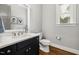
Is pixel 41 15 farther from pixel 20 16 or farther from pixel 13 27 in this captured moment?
pixel 13 27

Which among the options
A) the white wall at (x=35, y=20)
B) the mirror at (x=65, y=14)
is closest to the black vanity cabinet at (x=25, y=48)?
the white wall at (x=35, y=20)

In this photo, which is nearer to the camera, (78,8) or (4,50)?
(4,50)

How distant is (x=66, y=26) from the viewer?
4.50ft

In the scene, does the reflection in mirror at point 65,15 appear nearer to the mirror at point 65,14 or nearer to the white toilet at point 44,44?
the mirror at point 65,14

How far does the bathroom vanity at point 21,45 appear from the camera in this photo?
1.17 meters

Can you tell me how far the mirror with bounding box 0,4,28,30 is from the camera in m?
1.31

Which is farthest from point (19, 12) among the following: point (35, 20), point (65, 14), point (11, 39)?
point (65, 14)

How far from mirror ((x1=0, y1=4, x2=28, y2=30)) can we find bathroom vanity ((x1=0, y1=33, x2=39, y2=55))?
0.48 feet

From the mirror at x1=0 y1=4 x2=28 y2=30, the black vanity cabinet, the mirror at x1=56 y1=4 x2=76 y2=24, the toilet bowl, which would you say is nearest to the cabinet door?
the black vanity cabinet

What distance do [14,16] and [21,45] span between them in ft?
1.19

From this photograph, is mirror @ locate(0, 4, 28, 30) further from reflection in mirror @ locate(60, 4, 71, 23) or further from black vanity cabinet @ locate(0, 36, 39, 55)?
reflection in mirror @ locate(60, 4, 71, 23)
